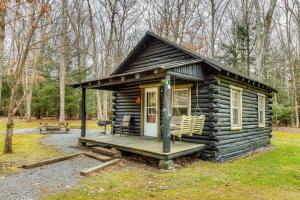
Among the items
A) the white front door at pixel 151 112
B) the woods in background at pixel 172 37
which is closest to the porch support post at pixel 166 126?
the white front door at pixel 151 112

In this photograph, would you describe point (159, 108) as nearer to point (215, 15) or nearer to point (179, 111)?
point (179, 111)

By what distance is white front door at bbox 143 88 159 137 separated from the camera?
10.1 m

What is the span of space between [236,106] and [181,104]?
7.78 ft

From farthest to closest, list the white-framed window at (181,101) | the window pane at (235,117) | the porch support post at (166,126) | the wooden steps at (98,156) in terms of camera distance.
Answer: the window pane at (235,117)
the white-framed window at (181,101)
the wooden steps at (98,156)
the porch support post at (166,126)

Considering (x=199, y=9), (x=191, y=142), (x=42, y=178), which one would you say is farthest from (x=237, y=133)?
(x=199, y=9)

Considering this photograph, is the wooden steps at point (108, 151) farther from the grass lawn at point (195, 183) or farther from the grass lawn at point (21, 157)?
the grass lawn at point (21, 157)

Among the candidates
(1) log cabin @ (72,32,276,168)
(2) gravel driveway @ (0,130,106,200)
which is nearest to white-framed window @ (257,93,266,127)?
(1) log cabin @ (72,32,276,168)

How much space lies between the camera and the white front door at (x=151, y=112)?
10.1 m

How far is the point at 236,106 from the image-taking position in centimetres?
963

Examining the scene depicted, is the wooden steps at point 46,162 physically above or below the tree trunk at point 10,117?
below

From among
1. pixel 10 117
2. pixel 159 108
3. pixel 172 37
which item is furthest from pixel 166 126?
pixel 172 37

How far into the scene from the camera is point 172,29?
21.8 metres

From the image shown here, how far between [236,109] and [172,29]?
14060mm

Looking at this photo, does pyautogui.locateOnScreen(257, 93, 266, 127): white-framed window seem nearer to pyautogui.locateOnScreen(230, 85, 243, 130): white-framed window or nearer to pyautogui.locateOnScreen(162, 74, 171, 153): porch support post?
pyautogui.locateOnScreen(230, 85, 243, 130): white-framed window
